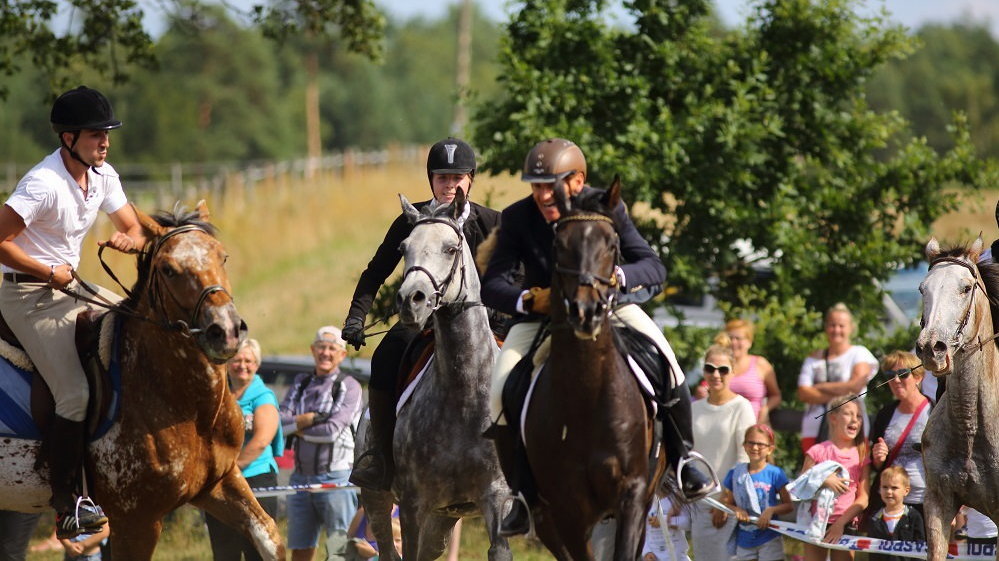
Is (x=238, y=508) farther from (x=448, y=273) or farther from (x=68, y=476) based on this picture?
(x=448, y=273)

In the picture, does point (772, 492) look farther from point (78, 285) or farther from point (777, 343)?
point (78, 285)

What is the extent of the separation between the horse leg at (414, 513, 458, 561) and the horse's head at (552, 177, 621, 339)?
7.12ft

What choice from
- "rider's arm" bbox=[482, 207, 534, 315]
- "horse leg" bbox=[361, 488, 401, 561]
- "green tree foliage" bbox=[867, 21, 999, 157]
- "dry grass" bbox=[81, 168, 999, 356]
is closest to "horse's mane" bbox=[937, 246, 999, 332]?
"rider's arm" bbox=[482, 207, 534, 315]

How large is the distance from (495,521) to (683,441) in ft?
4.08

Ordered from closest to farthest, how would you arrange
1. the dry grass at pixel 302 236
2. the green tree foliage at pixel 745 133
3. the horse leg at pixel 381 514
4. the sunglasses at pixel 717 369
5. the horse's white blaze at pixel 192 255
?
the horse's white blaze at pixel 192 255 → the horse leg at pixel 381 514 → the sunglasses at pixel 717 369 → the green tree foliage at pixel 745 133 → the dry grass at pixel 302 236

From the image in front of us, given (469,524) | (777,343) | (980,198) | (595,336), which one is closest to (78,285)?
(595,336)

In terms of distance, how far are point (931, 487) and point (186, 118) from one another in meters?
58.2

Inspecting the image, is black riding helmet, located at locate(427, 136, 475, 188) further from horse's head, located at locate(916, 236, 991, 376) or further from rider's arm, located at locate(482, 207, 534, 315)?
horse's head, located at locate(916, 236, 991, 376)

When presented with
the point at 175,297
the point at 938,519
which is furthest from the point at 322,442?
the point at 938,519

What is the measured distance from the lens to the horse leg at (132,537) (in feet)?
25.8

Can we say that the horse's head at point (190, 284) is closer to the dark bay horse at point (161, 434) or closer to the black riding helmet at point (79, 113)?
the dark bay horse at point (161, 434)

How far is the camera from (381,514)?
9117mm

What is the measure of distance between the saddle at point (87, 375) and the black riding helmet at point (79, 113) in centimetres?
114

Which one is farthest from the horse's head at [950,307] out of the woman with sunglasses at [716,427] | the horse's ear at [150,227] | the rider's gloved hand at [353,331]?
the horse's ear at [150,227]
